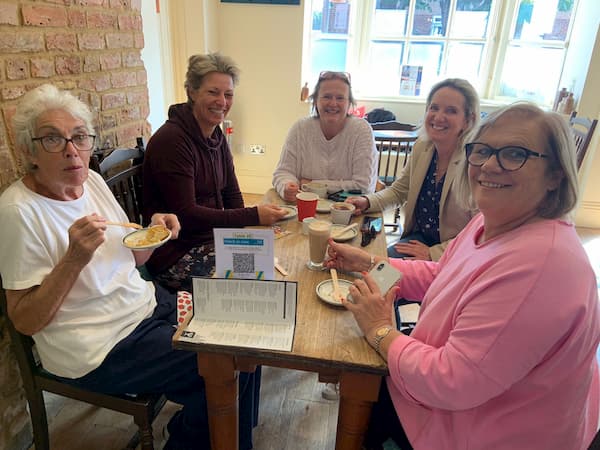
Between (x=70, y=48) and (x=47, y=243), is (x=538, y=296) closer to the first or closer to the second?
(x=47, y=243)

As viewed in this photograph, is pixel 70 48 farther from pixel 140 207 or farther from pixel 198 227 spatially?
pixel 198 227

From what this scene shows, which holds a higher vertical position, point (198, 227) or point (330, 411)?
point (198, 227)

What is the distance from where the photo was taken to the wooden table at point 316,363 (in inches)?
35.7

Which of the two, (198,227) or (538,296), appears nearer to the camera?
(538,296)

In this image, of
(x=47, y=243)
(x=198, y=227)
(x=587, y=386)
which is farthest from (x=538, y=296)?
(x=198, y=227)

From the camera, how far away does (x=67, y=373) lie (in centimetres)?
115

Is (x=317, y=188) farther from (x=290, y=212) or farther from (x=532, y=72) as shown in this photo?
(x=532, y=72)

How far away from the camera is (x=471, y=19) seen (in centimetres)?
421

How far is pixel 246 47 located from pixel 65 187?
3.10 m

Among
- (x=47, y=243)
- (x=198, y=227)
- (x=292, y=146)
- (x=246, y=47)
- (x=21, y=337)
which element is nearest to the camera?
(x=47, y=243)

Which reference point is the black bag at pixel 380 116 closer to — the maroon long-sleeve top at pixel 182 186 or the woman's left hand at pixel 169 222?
the maroon long-sleeve top at pixel 182 186

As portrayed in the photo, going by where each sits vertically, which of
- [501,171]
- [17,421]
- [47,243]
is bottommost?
[17,421]

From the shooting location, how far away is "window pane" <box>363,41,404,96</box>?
4.41 meters

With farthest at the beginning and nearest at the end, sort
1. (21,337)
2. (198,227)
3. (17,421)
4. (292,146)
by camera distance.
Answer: (292,146), (198,227), (17,421), (21,337)
